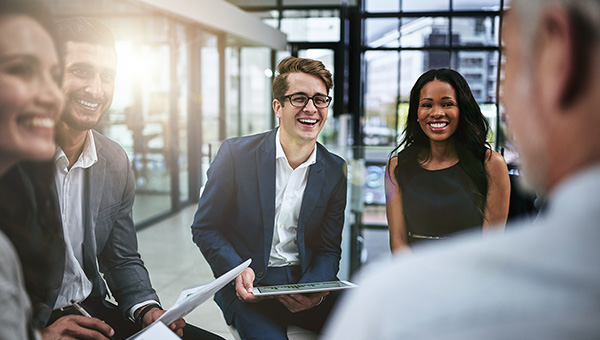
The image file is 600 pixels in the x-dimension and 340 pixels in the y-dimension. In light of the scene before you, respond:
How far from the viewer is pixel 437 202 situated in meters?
2.07

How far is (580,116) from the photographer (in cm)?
53

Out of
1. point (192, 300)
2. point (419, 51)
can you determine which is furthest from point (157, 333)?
point (419, 51)

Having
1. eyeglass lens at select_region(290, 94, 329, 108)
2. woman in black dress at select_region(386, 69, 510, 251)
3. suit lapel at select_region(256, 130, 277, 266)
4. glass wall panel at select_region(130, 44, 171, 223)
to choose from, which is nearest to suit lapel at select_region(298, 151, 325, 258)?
suit lapel at select_region(256, 130, 277, 266)

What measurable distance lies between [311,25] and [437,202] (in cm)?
108

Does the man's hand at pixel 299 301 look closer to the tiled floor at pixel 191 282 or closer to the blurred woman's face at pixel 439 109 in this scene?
the tiled floor at pixel 191 282

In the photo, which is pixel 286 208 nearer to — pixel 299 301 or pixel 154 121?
pixel 299 301

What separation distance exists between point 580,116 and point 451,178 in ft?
5.13

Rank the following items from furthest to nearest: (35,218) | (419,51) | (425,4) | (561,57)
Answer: (425,4) → (419,51) → (35,218) → (561,57)

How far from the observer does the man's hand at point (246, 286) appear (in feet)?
6.21

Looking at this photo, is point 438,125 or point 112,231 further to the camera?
point 438,125

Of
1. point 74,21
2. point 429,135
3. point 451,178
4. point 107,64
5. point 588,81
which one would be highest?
point 74,21

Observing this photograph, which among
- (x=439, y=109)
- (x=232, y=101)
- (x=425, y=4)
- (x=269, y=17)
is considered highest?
(x=425, y=4)

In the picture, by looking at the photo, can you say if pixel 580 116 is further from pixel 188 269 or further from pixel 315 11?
pixel 315 11

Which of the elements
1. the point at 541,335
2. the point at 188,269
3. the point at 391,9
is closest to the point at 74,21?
the point at 188,269
